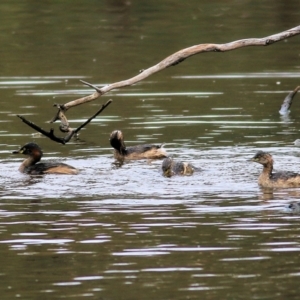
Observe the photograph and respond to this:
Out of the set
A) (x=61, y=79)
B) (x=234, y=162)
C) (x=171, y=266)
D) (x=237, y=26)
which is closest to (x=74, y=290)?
(x=171, y=266)

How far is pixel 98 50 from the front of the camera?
92.3ft

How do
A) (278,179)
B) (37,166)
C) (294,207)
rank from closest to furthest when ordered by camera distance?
(294,207) < (278,179) < (37,166)

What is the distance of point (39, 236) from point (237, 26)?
65.2 ft

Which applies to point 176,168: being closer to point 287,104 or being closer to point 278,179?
point 278,179

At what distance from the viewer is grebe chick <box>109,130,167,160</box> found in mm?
16094

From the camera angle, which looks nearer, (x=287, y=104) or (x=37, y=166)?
(x=37, y=166)

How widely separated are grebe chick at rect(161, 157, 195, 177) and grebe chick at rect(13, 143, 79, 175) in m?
1.16

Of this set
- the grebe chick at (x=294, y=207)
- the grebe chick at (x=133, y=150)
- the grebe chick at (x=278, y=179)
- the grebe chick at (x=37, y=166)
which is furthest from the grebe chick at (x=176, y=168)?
the grebe chick at (x=294, y=207)

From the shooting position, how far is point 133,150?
16.5m

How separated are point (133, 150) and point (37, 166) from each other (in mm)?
1959

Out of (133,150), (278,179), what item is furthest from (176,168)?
(133,150)

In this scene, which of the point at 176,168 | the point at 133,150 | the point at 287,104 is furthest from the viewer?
the point at 287,104

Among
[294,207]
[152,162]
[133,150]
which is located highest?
[133,150]

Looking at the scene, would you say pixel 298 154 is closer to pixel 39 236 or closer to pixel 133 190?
pixel 133 190
